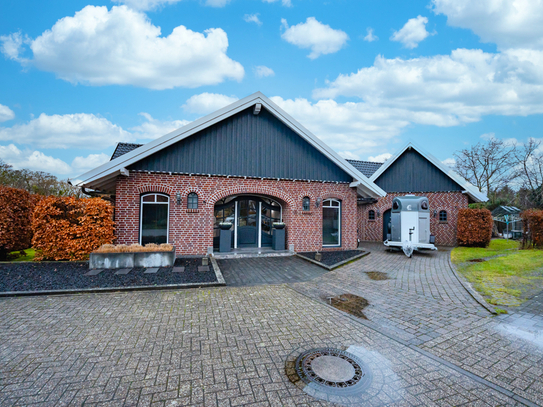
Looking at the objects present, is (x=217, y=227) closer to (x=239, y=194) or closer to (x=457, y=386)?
(x=239, y=194)

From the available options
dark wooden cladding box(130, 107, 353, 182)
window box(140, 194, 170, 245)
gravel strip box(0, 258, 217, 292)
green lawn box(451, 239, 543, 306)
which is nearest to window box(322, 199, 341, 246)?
dark wooden cladding box(130, 107, 353, 182)

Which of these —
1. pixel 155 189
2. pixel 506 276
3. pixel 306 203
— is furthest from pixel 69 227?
pixel 506 276

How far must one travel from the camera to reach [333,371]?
331cm

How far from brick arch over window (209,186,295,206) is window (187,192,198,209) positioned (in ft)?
1.82

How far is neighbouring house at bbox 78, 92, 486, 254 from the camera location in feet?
32.1

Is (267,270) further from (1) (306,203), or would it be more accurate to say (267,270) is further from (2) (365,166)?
(2) (365,166)

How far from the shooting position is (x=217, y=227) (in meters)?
11.3

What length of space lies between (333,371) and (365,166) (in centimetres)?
1638

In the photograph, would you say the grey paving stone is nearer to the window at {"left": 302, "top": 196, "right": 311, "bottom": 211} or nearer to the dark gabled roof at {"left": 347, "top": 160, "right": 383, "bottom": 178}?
the window at {"left": 302, "top": 196, "right": 311, "bottom": 211}

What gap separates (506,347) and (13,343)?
22.6 feet

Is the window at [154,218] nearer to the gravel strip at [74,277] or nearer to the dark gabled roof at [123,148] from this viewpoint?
the gravel strip at [74,277]

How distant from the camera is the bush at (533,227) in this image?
38.4ft

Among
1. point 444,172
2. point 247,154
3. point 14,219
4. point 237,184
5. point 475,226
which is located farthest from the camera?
point 444,172

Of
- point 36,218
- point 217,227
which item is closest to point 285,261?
point 217,227
